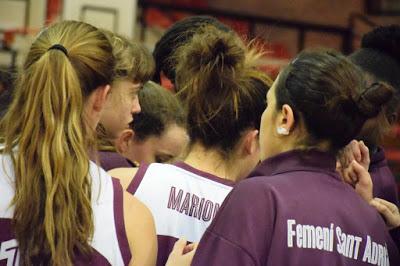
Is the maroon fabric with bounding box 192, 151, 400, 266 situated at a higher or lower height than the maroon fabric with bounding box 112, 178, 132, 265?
higher

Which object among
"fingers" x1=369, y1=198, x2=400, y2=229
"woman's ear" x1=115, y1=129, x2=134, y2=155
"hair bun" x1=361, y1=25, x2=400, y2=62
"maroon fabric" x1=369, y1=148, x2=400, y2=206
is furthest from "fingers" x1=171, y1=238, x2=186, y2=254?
"hair bun" x1=361, y1=25, x2=400, y2=62

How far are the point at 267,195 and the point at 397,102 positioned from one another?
86cm

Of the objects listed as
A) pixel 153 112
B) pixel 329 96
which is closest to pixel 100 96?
pixel 329 96

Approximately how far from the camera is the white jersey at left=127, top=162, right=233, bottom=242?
195cm

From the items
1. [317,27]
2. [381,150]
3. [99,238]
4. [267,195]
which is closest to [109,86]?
[99,238]

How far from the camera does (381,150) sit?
2.27 meters

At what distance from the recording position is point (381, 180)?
2.17 m

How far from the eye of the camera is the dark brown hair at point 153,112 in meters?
2.54

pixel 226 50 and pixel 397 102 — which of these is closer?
pixel 226 50

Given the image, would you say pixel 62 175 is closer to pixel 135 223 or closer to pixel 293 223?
pixel 135 223

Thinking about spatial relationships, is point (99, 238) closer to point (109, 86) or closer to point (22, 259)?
point (22, 259)

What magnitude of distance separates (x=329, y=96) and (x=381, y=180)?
0.66 meters

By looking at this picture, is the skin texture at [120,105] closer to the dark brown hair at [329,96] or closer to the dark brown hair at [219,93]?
the dark brown hair at [219,93]

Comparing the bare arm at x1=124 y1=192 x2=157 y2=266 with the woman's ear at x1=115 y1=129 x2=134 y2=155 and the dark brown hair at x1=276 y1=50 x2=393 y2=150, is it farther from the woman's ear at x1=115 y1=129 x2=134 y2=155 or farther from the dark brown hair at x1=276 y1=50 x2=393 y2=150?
the woman's ear at x1=115 y1=129 x2=134 y2=155
